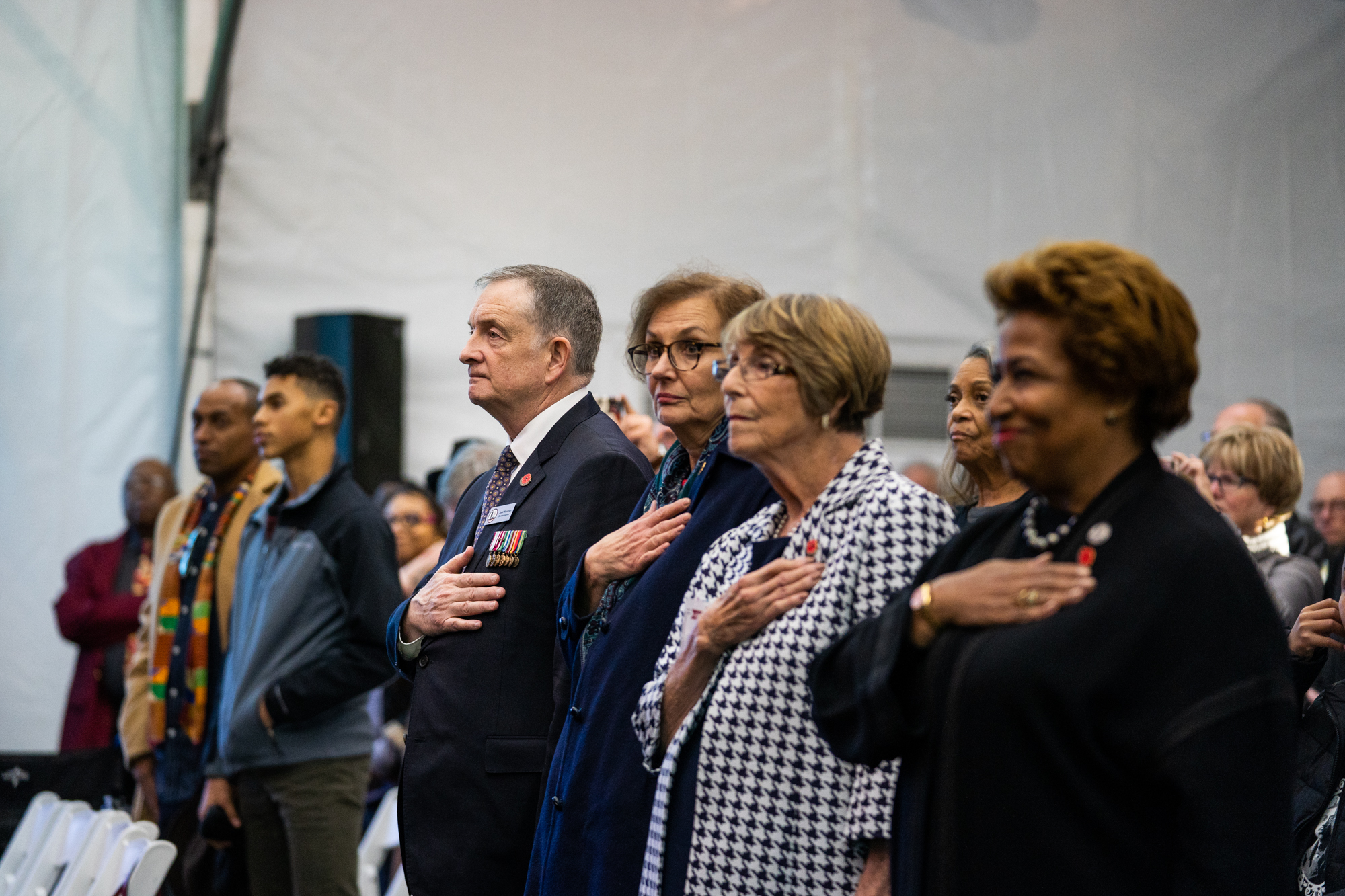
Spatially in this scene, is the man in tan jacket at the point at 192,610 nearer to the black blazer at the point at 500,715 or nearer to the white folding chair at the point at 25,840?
the white folding chair at the point at 25,840

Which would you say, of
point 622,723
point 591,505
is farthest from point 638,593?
point 591,505

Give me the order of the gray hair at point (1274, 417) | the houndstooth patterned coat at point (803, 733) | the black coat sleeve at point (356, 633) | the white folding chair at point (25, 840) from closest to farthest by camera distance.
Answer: the houndstooth patterned coat at point (803, 733) < the black coat sleeve at point (356, 633) < the white folding chair at point (25, 840) < the gray hair at point (1274, 417)

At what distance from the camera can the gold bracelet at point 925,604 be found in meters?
1.42

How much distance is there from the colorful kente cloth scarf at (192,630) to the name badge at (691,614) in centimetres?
231

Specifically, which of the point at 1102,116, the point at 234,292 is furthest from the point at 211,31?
the point at 1102,116

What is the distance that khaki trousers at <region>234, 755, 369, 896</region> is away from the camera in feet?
10.6

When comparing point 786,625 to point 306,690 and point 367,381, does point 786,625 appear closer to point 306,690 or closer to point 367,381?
point 306,690

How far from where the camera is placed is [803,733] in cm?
162

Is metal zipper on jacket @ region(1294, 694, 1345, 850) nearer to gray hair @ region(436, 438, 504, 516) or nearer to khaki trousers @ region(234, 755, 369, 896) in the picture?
khaki trousers @ region(234, 755, 369, 896)

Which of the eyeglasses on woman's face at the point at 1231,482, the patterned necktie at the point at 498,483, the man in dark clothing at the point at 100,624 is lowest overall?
the man in dark clothing at the point at 100,624

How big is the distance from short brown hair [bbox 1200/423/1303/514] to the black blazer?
1627 millimetres

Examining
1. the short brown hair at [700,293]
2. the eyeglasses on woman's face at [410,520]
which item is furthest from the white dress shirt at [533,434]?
the eyeglasses on woman's face at [410,520]

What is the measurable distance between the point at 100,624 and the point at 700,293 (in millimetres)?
3735

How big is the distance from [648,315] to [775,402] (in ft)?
2.02
